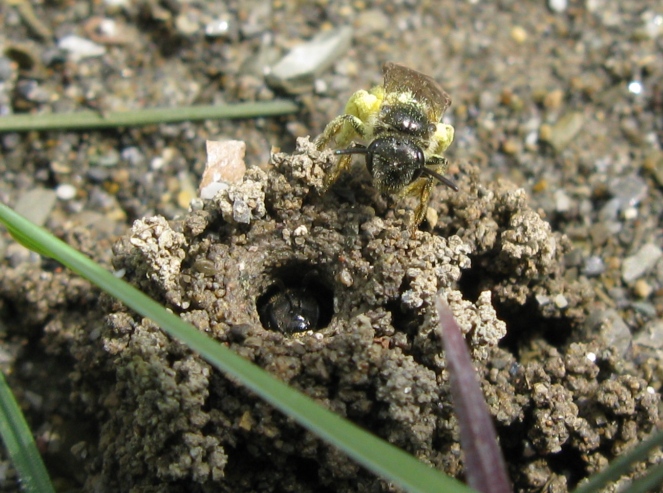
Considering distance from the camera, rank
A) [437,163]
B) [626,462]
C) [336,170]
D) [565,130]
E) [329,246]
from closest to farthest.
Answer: [626,462] < [329,246] < [336,170] < [437,163] < [565,130]

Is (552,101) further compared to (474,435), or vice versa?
(552,101)

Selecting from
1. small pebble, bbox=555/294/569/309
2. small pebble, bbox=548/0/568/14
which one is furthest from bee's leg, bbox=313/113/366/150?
small pebble, bbox=548/0/568/14

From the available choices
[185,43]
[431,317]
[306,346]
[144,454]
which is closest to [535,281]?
[431,317]

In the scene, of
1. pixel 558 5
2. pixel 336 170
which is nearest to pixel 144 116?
pixel 336 170

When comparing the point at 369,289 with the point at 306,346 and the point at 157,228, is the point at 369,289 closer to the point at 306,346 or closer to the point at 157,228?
the point at 306,346

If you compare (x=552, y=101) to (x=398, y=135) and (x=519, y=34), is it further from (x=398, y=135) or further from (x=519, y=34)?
(x=398, y=135)

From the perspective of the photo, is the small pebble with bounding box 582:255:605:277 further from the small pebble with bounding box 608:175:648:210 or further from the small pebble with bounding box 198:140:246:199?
the small pebble with bounding box 198:140:246:199
